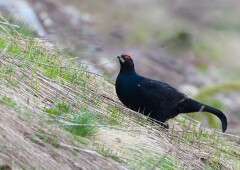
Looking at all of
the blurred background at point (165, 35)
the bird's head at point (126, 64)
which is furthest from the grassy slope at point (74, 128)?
the blurred background at point (165, 35)

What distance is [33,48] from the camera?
27.2 ft

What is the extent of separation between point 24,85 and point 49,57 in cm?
133

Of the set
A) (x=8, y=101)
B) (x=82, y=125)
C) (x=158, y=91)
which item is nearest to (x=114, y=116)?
(x=82, y=125)

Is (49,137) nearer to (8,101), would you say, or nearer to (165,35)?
(8,101)

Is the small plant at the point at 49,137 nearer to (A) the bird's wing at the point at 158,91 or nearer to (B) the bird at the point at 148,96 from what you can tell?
(B) the bird at the point at 148,96

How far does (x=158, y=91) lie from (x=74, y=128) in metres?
2.13

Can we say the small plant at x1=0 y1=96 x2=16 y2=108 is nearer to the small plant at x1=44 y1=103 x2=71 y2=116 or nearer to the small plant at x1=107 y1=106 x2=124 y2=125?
the small plant at x1=44 y1=103 x2=71 y2=116

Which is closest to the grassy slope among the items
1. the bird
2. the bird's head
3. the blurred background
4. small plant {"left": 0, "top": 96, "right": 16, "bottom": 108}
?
small plant {"left": 0, "top": 96, "right": 16, "bottom": 108}

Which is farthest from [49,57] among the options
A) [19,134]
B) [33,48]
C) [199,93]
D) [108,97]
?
[199,93]

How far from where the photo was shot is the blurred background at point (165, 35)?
1507 centimetres

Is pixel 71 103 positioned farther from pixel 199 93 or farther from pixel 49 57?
pixel 199 93

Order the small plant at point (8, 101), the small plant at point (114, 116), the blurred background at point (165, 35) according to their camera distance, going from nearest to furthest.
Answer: the small plant at point (8, 101), the small plant at point (114, 116), the blurred background at point (165, 35)

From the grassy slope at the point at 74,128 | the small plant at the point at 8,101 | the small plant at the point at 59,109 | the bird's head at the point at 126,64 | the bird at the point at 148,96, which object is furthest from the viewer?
the bird's head at the point at 126,64

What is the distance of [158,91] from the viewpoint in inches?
330
